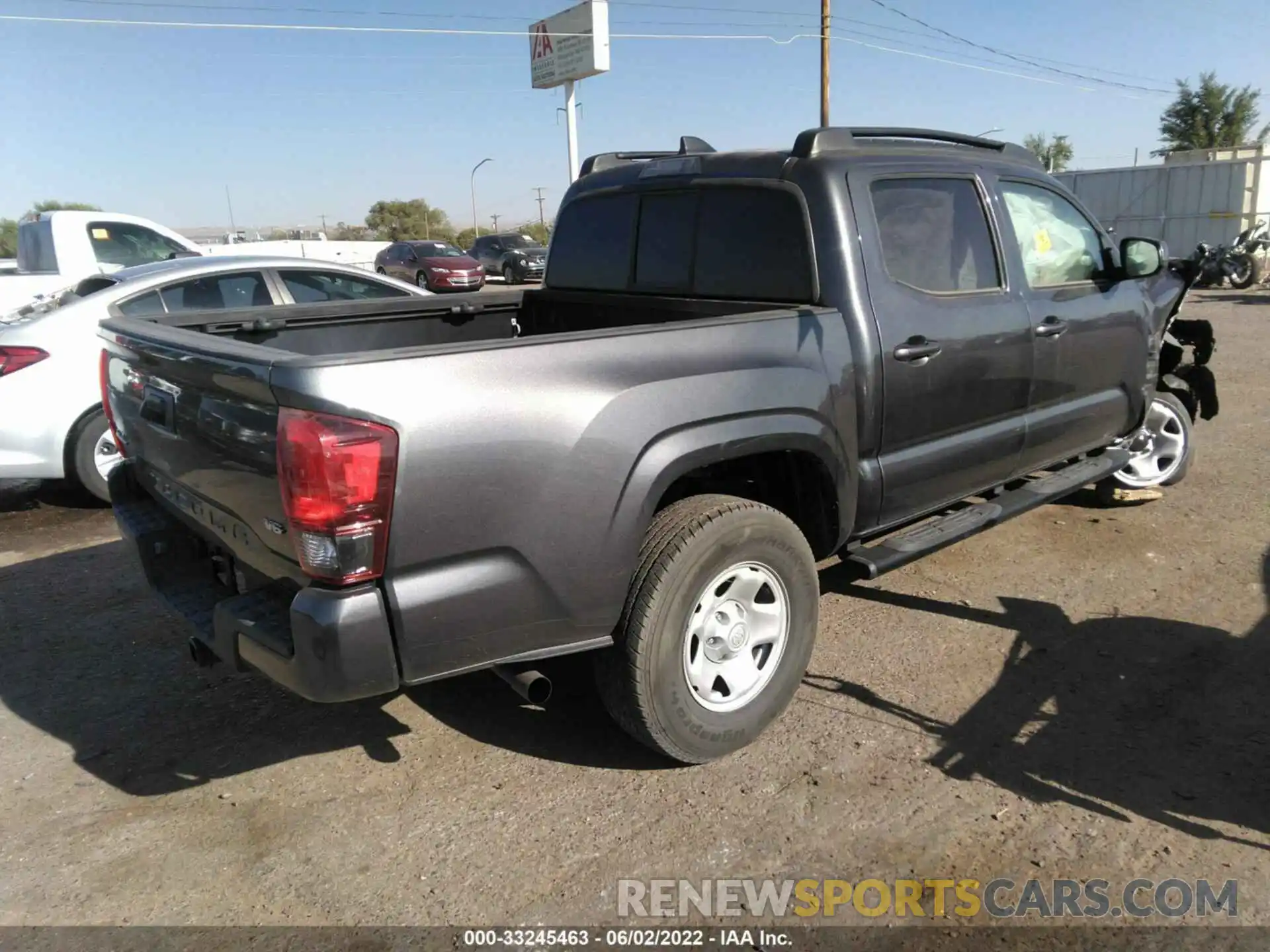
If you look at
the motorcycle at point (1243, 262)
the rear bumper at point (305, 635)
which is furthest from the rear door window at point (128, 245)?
the motorcycle at point (1243, 262)

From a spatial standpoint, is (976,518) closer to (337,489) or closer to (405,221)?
(337,489)

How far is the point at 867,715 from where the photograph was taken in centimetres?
350

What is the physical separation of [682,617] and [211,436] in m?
1.50

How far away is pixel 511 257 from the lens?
99.2ft

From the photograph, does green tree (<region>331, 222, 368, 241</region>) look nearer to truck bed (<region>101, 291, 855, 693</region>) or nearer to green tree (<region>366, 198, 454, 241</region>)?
green tree (<region>366, 198, 454, 241</region>)

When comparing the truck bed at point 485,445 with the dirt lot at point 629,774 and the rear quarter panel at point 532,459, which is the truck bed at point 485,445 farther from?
the dirt lot at point 629,774

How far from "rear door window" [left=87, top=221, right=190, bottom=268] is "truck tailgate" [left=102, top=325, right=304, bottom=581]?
897 centimetres

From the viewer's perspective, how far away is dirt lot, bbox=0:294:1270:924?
268 cm

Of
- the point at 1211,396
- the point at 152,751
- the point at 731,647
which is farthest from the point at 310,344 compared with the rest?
the point at 1211,396

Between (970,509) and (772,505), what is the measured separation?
1102 mm

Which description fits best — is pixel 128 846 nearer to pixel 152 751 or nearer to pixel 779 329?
pixel 152 751

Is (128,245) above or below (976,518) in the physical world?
above

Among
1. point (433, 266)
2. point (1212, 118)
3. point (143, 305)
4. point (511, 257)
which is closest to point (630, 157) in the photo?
point (143, 305)

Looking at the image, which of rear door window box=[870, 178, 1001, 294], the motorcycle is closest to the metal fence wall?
the motorcycle
